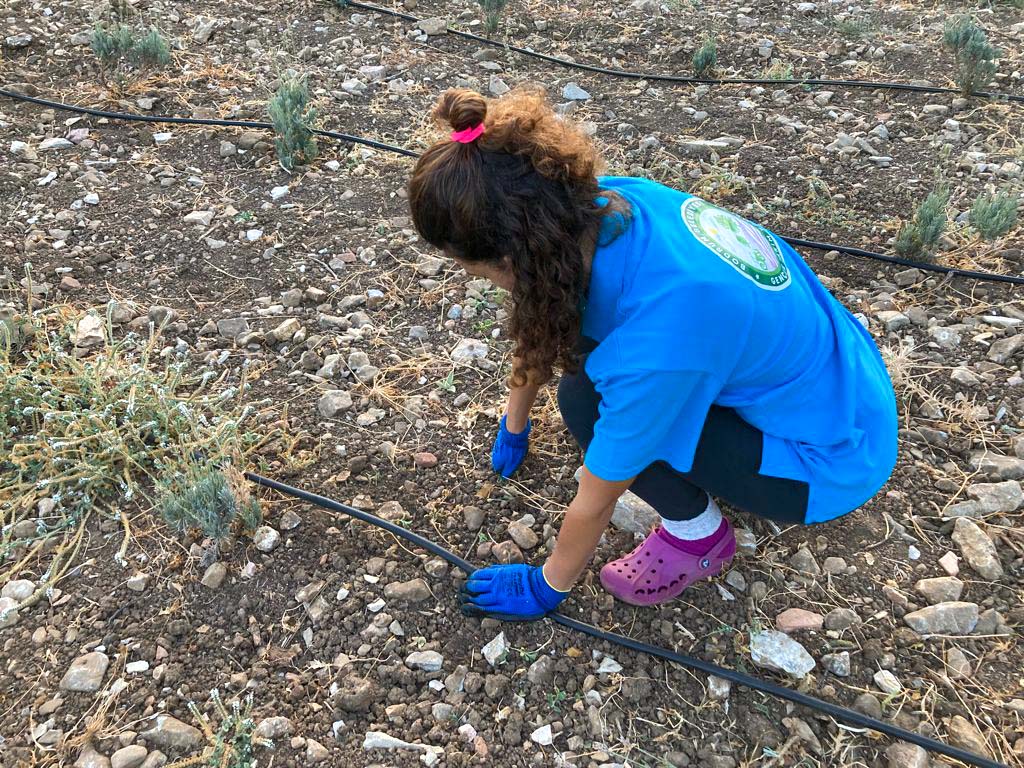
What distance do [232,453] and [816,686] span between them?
5.50ft

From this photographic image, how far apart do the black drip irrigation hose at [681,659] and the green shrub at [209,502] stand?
151 millimetres

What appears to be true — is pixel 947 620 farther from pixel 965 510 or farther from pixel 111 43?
pixel 111 43

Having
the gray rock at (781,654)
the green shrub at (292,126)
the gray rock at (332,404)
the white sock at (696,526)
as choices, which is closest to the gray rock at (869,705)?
the gray rock at (781,654)

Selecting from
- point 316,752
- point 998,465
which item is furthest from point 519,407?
point 998,465

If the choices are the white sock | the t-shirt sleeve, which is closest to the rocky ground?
the white sock

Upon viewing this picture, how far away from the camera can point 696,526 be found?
73.6 inches

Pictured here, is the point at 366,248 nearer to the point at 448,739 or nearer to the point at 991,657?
the point at 448,739

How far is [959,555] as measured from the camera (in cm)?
206

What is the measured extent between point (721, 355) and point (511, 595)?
842 mm

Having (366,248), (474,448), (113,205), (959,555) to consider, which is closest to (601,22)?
(366,248)

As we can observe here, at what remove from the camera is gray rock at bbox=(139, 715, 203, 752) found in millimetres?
1667

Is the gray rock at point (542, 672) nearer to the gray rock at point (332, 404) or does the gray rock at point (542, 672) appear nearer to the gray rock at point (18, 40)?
the gray rock at point (332, 404)

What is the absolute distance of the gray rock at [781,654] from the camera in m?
1.82

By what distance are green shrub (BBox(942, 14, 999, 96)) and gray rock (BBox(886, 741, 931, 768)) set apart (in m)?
3.56
